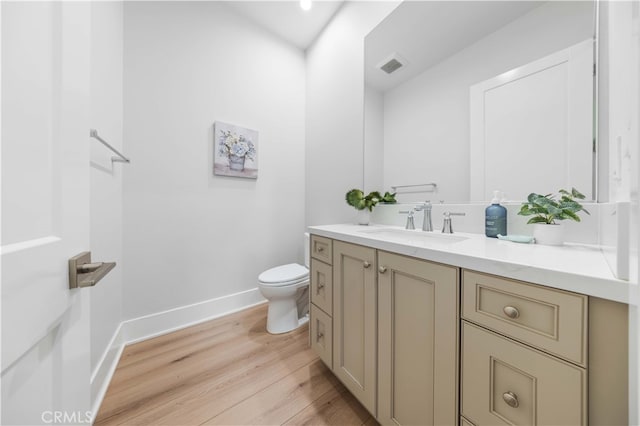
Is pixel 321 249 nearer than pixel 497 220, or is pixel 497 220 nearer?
pixel 497 220

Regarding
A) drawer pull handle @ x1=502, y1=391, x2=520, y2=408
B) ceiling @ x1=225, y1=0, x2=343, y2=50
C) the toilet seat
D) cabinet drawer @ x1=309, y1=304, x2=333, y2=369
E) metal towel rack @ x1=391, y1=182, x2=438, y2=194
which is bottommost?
cabinet drawer @ x1=309, y1=304, x2=333, y2=369

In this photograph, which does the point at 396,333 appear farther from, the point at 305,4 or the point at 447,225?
the point at 305,4

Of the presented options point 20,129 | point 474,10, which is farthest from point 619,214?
point 474,10

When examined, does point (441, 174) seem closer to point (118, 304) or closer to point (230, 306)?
point (230, 306)

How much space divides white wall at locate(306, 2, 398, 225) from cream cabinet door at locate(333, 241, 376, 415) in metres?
0.83

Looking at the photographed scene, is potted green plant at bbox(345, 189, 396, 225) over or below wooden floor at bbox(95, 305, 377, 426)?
over

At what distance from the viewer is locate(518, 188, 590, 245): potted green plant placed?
30.4 inches

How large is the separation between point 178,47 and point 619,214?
2491 millimetres

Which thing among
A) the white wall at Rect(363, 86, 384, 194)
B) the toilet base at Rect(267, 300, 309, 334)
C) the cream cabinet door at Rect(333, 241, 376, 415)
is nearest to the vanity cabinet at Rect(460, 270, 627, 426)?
the cream cabinet door at Rect(333, 241, 376, 415)

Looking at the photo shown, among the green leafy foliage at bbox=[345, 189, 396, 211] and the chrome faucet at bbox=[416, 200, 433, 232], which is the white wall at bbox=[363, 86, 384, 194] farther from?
the chrome faucet at bbox=[416, 200, 433, 232]

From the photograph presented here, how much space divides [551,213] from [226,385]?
1.69 meters

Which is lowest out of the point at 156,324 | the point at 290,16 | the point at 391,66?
the point at 156,324

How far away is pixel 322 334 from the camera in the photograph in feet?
4.11

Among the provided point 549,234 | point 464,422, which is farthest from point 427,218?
point 464,422
